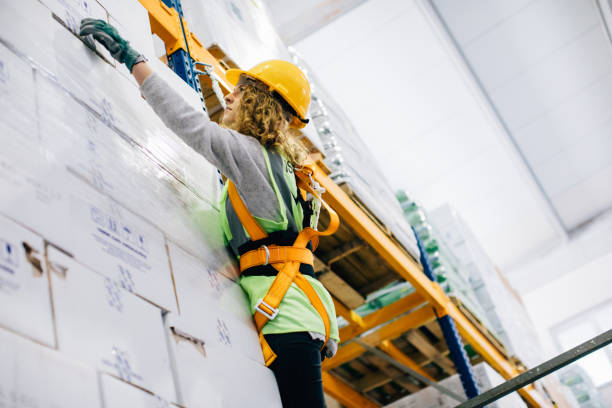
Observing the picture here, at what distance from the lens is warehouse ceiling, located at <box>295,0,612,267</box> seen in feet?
27.7

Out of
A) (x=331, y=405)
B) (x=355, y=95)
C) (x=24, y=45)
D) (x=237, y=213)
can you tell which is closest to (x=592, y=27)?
(x=355, y=95)

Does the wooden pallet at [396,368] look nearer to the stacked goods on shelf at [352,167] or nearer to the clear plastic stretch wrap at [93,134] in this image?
the stacked goods on shelf at [352,167]

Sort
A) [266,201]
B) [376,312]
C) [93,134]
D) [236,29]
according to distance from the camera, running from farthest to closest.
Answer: [376,312] → [236,29] → [266,201] → [93,134]

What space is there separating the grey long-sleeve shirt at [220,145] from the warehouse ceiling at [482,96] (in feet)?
20.1

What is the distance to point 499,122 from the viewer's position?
32.8ft

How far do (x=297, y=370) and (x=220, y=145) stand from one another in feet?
2.53

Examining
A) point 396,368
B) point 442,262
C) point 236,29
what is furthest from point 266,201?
point 396,368

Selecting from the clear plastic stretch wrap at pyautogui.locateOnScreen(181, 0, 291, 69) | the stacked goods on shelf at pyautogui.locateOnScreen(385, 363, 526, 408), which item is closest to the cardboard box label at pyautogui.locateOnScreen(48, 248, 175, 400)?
the clear plastic stretch wrap at pyautogui.locateOnScreen(181, 0, 291, 69)

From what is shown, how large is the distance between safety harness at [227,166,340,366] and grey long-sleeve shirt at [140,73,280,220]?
0.06m

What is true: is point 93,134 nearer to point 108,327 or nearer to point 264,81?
point 108,327

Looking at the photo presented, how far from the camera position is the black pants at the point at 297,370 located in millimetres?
2166

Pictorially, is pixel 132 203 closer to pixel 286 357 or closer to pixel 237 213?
pixel 237 213

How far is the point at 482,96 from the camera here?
9523mm

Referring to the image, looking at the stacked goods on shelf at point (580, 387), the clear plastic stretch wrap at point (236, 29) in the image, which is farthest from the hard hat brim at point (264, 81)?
the stacked goods on shelf at point (580, 387)
